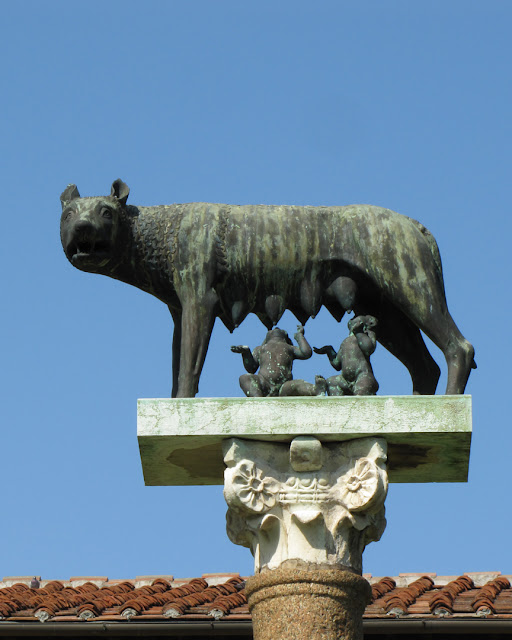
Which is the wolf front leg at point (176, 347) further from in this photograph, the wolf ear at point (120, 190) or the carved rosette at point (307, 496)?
the carved rosette at point (307, 496)

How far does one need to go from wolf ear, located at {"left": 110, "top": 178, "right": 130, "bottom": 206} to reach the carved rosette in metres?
2.20

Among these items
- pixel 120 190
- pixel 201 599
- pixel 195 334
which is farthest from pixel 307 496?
pixel 201 599

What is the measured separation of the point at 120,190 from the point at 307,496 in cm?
282

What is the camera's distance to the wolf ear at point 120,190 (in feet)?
42.2

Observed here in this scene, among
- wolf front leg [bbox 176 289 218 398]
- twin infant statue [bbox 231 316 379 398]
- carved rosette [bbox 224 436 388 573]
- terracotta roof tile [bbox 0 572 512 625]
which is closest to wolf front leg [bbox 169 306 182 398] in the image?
wolf front leg [bbox 176 289 218 398]

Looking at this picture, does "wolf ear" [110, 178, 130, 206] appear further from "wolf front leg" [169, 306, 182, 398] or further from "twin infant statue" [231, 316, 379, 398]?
"twin infant statue" [231, 316, 379, 398]

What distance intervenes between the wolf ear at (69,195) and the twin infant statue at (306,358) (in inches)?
66.2

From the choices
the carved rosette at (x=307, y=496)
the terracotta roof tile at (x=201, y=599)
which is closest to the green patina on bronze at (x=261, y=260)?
the carved rosette at (x=307, y=496)

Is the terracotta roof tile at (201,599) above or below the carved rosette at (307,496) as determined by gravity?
above

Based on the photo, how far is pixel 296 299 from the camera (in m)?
12.7

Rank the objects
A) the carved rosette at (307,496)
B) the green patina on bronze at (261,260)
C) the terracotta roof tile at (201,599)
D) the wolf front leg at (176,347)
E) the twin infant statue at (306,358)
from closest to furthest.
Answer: the carved rosette at (307,496), the twin infant statue at (306,358), the green patina on bronze at (261,260), the wolf front leg at (176,347), the terracotta roof tile at (201,599)

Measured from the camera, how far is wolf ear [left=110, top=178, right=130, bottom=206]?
12852 millimetres

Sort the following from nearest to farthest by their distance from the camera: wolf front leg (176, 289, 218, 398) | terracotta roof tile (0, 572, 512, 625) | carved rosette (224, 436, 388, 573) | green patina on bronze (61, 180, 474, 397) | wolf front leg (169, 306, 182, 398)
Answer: carved rosette (224, 436, 388, 573), wolf front leg (176, 289, 218, 398), green patina on bronze (61, 180, 474, 397), wolf front leg (169, 306, 182, 398), terracotta roof tile (0, 572, 512, 625)

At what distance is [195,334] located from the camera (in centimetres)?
1251
